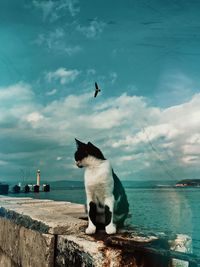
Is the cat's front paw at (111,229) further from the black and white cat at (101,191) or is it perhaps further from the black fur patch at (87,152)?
the black fur patch at (87,152)

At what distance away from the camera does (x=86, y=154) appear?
3.44 m

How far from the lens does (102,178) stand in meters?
3.28

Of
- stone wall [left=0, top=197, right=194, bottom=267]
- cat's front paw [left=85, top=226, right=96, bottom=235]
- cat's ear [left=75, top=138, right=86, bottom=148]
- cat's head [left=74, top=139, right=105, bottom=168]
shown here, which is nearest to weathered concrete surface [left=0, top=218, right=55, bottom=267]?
stone wall [left=0, top=197, right=194, bottom=267]

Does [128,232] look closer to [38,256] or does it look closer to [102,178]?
[102,178]

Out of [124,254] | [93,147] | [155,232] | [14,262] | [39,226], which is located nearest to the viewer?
[124,254]

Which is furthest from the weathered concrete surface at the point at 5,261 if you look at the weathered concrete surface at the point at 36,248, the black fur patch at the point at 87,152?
the black fur patch at the point at 87,152

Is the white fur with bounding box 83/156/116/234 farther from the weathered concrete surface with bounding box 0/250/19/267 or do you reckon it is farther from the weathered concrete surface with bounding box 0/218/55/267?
the weathered concrete surface with bounding box 0/250/19/267

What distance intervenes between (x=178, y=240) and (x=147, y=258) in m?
0.32

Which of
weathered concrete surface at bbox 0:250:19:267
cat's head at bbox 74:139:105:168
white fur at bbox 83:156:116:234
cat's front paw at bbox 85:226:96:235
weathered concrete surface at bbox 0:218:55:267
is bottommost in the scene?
weathered concrete surface at bbox 0:250:19:267

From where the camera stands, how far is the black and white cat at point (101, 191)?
3277 mm

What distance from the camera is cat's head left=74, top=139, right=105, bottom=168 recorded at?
342 cm

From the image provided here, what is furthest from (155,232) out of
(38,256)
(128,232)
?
(38,256)

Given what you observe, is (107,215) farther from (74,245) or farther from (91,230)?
(74,245)

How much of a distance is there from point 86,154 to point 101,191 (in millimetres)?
395
